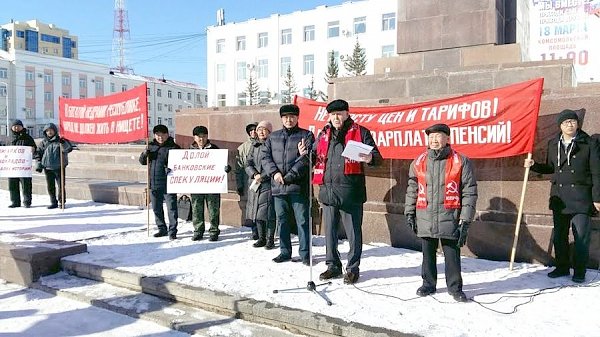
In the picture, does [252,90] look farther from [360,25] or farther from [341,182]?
[341,182]

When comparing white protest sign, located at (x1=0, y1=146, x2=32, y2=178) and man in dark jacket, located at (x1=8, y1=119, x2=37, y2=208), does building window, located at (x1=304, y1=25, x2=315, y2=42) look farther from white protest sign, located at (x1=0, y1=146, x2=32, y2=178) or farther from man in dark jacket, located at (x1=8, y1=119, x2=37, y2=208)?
white protest sign, located at (x1=0, y1=146, x2=32, y2=178)

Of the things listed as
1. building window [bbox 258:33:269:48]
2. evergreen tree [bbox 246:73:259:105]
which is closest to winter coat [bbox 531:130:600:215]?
evergreen tree [bbox 246:73:259:105]

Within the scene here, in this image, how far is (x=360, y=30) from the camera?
52062 millimetres

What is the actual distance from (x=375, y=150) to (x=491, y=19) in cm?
434

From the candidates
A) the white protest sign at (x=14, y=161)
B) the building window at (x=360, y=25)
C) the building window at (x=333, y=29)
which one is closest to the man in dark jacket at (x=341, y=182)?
the white protest sign at (x=14, y=161)

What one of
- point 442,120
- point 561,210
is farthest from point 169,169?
point 561,210

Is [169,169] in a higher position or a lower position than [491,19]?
lower

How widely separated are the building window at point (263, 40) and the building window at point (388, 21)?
596 inches

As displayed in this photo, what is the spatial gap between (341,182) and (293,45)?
5374 centimetres

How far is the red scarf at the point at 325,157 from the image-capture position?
490 centimetres

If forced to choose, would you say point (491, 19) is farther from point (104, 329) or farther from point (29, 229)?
point (29, 229)

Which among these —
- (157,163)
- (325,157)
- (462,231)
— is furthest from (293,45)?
(462,231)

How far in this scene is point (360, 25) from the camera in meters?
51.9

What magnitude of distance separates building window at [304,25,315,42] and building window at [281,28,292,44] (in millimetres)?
2002
